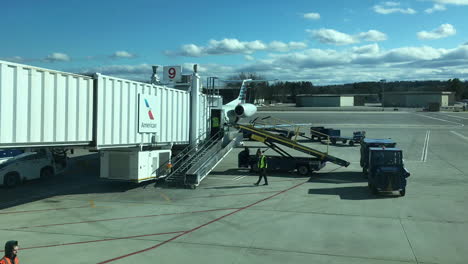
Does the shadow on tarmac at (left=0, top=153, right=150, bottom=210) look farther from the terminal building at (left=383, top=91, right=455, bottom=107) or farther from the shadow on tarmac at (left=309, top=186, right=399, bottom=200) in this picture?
the terminal building at (left=383, top=91, right=455, bottom=107)

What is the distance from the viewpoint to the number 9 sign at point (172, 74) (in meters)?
27.1

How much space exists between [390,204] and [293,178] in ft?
26.5

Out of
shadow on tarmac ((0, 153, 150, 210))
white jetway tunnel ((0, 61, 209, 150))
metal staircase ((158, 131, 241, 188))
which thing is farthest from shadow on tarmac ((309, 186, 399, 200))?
shadow on tarmac ((0, 153, 150, 210))

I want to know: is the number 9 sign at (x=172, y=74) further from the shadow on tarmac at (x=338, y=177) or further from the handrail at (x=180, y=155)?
the shadow on tarmac at (x=338, y=177)

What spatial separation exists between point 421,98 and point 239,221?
7162 inches

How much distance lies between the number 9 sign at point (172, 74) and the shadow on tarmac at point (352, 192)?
1218 cm

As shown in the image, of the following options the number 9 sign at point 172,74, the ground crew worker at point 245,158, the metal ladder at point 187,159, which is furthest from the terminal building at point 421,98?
the number 9 sign at point 172,74

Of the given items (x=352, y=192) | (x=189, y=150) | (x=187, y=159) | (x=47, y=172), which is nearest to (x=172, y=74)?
(x=189, y=150)

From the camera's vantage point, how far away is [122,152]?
20531 mm

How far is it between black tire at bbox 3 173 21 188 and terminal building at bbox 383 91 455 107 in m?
171

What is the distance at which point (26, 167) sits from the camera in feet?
74.2

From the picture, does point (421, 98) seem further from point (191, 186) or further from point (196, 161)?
point (191, 186)

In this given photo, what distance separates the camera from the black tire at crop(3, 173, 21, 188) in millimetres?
21620

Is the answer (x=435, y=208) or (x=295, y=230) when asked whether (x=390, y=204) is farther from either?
(x=295, y=230)
